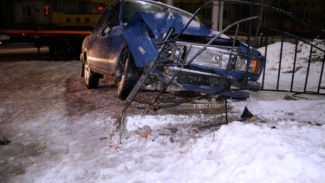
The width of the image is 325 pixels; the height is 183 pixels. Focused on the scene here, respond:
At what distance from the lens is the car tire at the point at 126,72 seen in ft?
13.3

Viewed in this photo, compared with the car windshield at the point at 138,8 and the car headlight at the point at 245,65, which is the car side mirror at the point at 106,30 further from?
the car headlight at the point at 245,65

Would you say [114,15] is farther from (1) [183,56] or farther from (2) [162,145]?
(2) [162,145]

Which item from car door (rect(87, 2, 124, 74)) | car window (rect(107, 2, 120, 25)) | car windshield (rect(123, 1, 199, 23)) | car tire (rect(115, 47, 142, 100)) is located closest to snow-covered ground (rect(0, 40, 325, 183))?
car tire (rect(115, 47, 142, 100))

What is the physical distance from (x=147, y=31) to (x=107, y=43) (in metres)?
1.24

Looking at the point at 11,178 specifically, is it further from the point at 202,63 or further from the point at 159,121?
the point at 202,63

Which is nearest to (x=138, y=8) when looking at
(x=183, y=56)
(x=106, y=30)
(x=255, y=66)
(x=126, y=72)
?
(x=106, y=30)

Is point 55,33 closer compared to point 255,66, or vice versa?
point 255,66

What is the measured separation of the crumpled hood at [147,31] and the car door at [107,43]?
0.40m

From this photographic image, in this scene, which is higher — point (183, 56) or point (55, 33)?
point (183, 56)

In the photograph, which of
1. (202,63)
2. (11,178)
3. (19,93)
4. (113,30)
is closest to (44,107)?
(19,93)

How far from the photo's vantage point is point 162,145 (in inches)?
122

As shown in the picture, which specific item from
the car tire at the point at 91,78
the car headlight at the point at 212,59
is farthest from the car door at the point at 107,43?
the car headlight at the point at 212,59

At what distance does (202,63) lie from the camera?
3.76m

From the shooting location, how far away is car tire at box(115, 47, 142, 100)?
13.3ft
